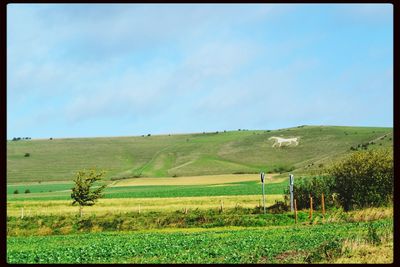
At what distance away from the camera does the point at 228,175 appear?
4589 inches

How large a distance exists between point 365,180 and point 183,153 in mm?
108973

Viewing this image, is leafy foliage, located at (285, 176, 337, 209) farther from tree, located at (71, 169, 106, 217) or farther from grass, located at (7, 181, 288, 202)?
grass, located at (7, 181, 288, 202)

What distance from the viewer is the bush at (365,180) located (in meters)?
39.0

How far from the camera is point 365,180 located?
3975 centimetres

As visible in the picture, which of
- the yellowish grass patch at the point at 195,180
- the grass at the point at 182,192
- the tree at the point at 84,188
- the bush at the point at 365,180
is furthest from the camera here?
the yellowish grass patch at the point at 195,180

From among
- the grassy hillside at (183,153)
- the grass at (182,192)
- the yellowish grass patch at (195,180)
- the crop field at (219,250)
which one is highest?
the grassy hillside at (183,153)

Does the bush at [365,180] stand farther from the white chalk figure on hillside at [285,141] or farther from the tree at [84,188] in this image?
the white chalk figure on hillside at [285,141]

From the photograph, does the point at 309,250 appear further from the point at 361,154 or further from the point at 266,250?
the point at 361,154

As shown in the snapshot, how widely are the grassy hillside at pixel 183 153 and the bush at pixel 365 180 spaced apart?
70.1m

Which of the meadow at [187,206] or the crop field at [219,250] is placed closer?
the crop field at [219,250]

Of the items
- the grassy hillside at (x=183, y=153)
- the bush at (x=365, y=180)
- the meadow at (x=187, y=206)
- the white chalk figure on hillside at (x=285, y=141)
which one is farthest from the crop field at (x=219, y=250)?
the white chalk figure on hillside at (x=285, y=141)

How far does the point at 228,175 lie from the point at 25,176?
47.3m

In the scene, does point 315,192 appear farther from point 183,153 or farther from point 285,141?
point 183,153
